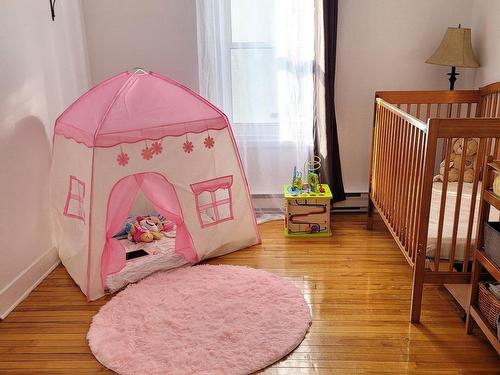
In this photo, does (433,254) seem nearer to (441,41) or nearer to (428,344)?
(428,344)

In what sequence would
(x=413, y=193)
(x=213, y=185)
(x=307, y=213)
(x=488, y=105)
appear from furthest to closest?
1. (x=307, y=213)
2. (x=488, y=105)
3. (x=213, y=185)
4. (x=413, y=193)

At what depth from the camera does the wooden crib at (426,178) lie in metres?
2.10

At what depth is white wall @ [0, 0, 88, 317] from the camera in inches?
102

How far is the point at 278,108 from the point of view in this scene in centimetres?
359

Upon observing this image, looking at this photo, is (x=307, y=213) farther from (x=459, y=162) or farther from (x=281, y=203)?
(x=459, y=162)

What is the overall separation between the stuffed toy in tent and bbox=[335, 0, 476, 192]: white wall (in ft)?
3.64

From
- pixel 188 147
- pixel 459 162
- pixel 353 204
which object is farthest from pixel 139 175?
pixel 459 162

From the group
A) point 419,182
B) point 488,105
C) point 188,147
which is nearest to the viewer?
point 419,182

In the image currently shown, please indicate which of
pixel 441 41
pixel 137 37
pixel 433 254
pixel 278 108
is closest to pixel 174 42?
pixel 137 37

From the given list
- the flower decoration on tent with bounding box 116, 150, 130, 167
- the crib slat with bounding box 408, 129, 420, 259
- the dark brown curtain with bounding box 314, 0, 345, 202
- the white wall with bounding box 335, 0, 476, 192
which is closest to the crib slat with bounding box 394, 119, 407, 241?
the crib slat with bounding box 408, 129, 420, 259

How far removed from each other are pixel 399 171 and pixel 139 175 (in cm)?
142

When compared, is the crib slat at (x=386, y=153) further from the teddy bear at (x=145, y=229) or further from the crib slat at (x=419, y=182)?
the teddy bear at (x=145, y=229)

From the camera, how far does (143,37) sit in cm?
355

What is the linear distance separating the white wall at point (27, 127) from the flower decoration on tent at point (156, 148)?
0.72m
